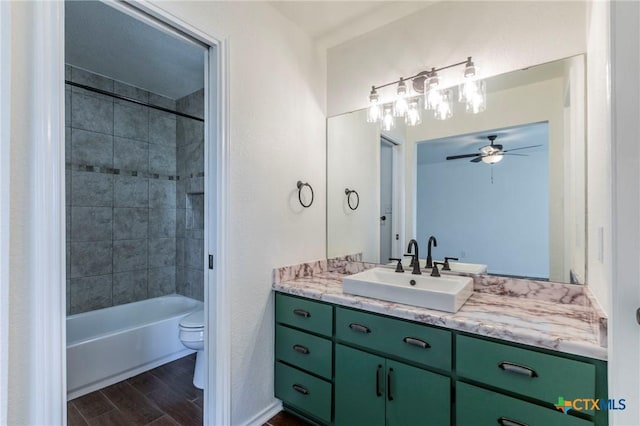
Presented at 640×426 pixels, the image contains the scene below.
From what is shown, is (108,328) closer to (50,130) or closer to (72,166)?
(72,166)

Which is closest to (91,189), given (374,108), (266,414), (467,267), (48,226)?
(48,226)

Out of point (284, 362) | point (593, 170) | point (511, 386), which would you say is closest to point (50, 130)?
point (284, 362)

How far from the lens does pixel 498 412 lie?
1156mm

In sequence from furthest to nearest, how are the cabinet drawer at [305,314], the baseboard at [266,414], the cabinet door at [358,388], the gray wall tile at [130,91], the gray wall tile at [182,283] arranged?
the gray wall tile at [182,283], the gray wall tile at [130,91], the baseboard at [266,414], the cabinet drawer at [305,314], the cabinet door at [358,388]

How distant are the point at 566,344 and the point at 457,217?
0.92 meters

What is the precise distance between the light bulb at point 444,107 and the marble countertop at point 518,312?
3.25ft

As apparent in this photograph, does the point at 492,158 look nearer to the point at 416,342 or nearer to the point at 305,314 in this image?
the point at 416,342

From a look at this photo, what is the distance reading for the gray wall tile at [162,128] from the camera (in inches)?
123

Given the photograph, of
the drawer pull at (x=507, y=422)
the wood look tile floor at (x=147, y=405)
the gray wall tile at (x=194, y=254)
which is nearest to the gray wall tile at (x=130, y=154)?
the gray wall tile at (x=194, y=254)

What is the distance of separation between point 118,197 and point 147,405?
1.84 m

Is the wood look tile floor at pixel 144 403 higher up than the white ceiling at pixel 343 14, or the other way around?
the white ceiling at pixel 343 14

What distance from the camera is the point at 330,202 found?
231 cm

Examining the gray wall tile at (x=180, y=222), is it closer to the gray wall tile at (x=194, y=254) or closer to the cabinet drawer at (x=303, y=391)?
the gray wall tile at (x=194, y=254)

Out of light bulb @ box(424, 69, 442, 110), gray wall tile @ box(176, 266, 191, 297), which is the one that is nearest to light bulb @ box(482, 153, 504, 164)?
light bulb @ box(424, 69, 442, 110)
